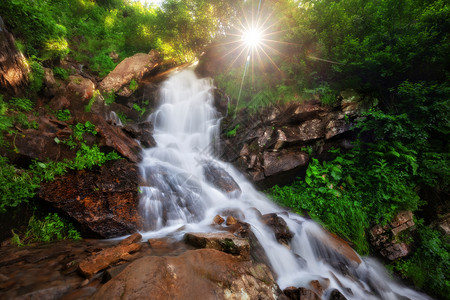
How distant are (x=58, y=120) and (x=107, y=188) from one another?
2807 millimetres

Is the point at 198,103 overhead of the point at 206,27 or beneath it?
beneath

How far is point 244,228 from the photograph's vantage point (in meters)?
4.13

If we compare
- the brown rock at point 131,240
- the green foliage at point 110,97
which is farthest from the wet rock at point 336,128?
the green foliage at point 110,97


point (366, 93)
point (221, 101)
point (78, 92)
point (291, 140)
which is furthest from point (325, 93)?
point (78, 92)

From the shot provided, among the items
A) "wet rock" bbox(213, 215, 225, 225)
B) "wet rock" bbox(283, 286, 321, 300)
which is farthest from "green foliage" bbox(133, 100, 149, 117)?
"wet rock" bbox(283, 286, 321, 300)

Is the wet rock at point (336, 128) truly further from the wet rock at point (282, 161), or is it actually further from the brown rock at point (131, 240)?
the brown rock at point (131, 240)

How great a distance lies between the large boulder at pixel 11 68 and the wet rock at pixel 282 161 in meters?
8.00

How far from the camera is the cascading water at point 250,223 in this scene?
3.99 m

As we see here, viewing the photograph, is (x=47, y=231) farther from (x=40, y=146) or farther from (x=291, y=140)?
(x=291, y=140)

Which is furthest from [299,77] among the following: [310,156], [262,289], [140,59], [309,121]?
[140,59]

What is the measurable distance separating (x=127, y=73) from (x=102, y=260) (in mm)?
10816

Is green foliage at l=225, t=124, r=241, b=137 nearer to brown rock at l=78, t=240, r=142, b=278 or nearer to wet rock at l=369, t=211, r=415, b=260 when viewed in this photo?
wet rock at l=369, t=211, r=415, b=260

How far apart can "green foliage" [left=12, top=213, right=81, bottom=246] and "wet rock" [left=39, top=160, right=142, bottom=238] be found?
0.26 metres

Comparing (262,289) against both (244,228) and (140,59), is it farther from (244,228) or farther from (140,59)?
(140,59)
